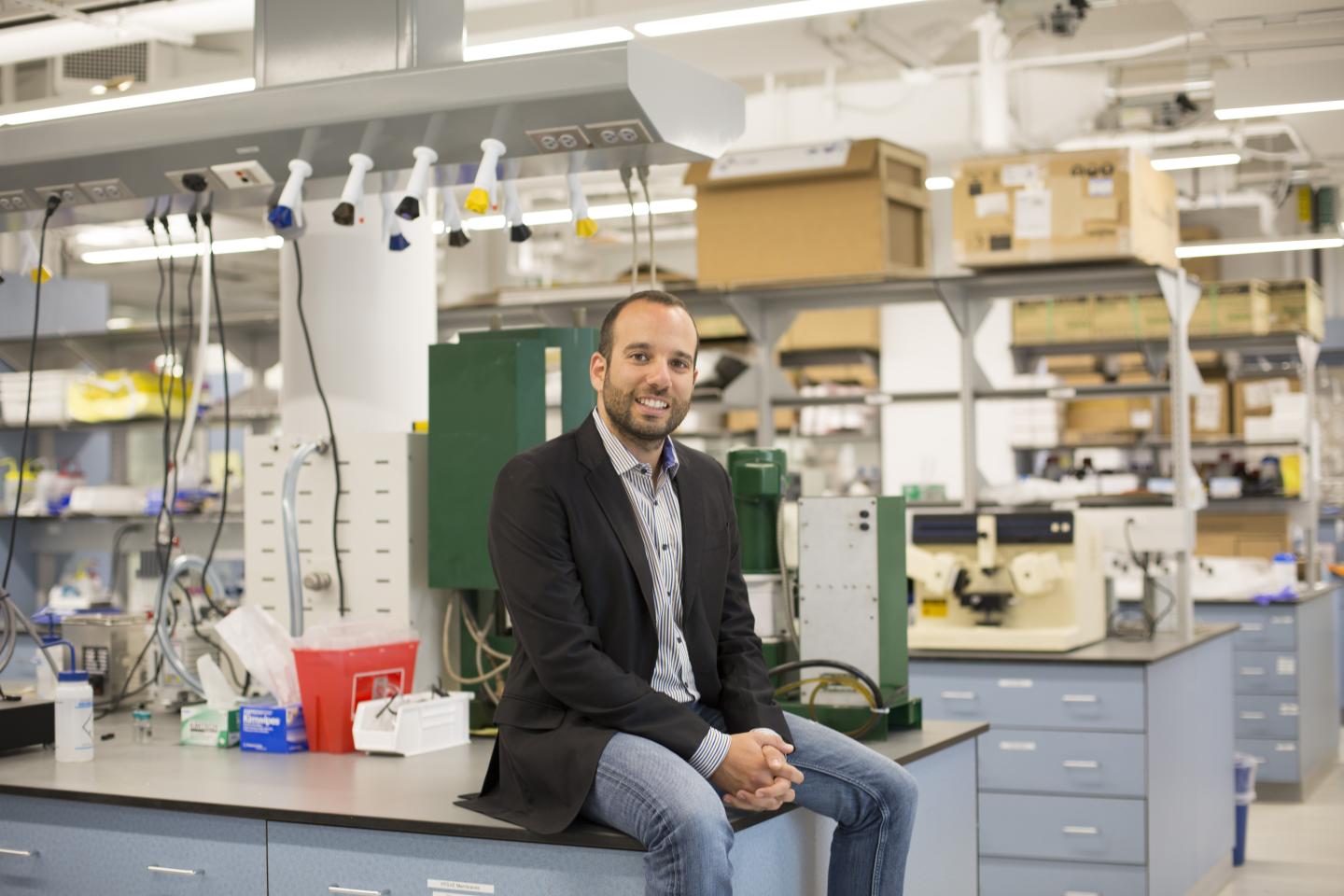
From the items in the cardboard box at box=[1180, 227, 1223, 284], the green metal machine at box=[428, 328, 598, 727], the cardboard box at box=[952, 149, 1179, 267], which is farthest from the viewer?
the cardboard box at box=[1180, 227, 1223, 284]

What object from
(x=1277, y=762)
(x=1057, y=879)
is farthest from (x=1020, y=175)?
(x=1277, y=762)

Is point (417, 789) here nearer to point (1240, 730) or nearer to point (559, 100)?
point (559, 100)

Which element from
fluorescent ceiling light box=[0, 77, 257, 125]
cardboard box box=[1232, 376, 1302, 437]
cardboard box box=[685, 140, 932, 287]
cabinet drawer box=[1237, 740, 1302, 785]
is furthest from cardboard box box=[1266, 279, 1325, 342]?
fluorescent ceiling light box=[0, 77, 257, 125]

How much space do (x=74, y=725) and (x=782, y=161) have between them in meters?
3.42

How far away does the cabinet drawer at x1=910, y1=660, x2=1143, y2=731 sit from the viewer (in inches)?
162

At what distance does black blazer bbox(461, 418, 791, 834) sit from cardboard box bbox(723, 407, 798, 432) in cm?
413

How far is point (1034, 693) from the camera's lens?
424 cm

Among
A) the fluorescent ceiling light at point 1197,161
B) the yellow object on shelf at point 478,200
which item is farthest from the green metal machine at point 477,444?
the fluorescent ceiling light at point 1197,161

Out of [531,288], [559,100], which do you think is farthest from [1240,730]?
[559,100]

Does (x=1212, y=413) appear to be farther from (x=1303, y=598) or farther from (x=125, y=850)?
(x=125, y=850)

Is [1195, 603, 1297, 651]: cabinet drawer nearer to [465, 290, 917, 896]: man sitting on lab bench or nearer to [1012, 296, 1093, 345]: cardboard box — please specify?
[1012, 296, 1093, 345]: cardboard box

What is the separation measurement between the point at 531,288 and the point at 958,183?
194cm

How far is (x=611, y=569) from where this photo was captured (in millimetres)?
2217

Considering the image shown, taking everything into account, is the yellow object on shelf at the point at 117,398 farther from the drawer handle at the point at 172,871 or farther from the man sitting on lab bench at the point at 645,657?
the man sitting on lab bench at the point at 645,657
